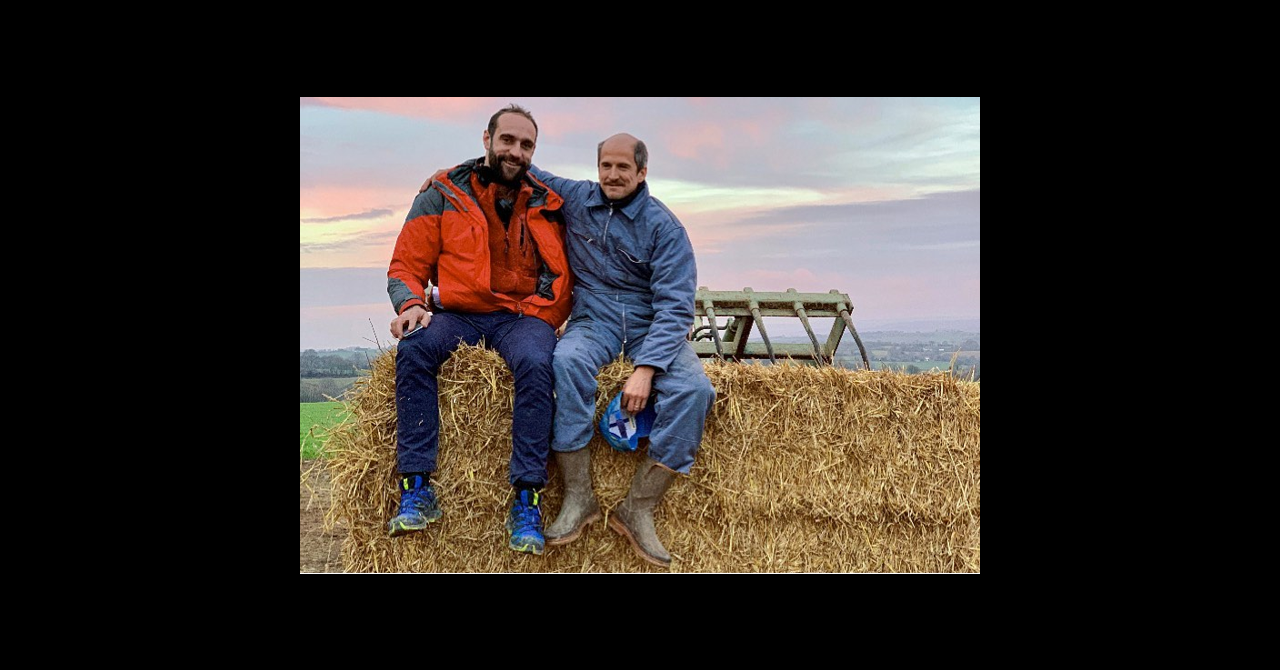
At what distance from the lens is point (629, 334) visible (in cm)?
399

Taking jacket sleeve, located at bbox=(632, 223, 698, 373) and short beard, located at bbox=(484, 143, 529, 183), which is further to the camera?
short beard, located at bbox=(484, 143, 529, 183)

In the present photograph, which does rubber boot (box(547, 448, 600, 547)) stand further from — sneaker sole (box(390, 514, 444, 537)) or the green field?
the green field

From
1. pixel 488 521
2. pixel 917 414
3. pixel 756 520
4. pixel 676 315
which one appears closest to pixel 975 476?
pixel 917 414

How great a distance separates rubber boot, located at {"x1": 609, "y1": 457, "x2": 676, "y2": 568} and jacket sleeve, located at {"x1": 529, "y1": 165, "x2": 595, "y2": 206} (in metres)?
1.18

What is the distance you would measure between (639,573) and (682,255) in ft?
4.64

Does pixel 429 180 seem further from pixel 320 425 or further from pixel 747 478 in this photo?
pixel 747 478

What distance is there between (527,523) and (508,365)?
0.66 meters

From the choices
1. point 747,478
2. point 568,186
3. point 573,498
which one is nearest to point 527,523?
point 573,498

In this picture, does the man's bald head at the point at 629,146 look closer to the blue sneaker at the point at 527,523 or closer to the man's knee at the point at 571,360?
the man's knee at the point at 571,360

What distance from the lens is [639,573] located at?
4.06 m

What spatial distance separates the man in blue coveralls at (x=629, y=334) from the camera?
3.76 m

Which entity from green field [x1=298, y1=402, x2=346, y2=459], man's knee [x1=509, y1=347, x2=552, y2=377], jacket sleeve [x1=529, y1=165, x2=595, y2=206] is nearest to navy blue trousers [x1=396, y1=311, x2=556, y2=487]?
man's knee [x1=509, y1=347, x2=552, y2=377]

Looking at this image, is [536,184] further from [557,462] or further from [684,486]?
[684,486]

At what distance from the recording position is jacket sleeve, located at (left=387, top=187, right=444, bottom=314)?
12.7ft
